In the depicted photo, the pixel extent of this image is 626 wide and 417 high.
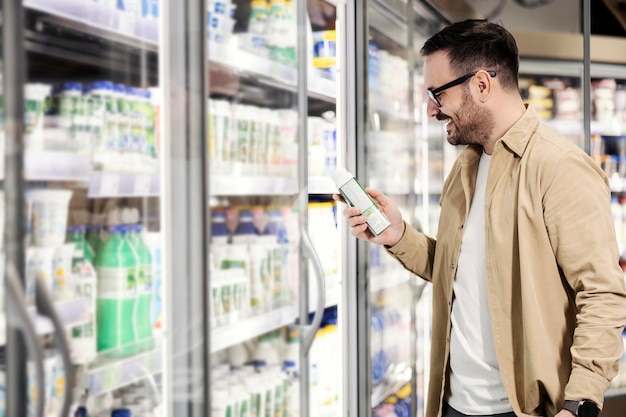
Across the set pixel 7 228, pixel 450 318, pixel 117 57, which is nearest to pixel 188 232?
pixel 117 57

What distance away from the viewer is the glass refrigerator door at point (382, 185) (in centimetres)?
271

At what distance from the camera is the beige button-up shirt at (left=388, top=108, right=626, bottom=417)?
5.10ft

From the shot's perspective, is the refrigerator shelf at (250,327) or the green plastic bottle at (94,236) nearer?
the green plastic bottle at (94,236)

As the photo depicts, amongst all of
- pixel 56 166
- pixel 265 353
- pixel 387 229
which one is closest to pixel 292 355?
pixel 265 353

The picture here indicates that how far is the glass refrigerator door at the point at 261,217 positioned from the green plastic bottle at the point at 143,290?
26 centimetres

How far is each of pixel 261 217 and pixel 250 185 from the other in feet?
0.69

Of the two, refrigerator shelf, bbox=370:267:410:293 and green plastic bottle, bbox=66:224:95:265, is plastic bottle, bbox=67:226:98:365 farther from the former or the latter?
refrigerator shelf, bbox=370:267:410:293

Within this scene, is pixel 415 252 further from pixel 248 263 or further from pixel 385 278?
pixel 385 278

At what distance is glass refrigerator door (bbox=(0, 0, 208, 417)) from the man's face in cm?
62

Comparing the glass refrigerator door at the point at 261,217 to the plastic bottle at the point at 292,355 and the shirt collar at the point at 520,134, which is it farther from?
the shirt collar at the point at 520,134

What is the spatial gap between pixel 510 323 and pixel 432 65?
688 mm

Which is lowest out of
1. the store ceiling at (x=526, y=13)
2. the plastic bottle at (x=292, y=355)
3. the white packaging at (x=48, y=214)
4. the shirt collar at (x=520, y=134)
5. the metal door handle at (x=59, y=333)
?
the plastic bottle at (x=292, y=355)

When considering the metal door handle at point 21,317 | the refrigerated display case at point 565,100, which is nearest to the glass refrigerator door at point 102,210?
the metal door handle at point 21,317

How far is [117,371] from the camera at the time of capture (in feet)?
4.80
